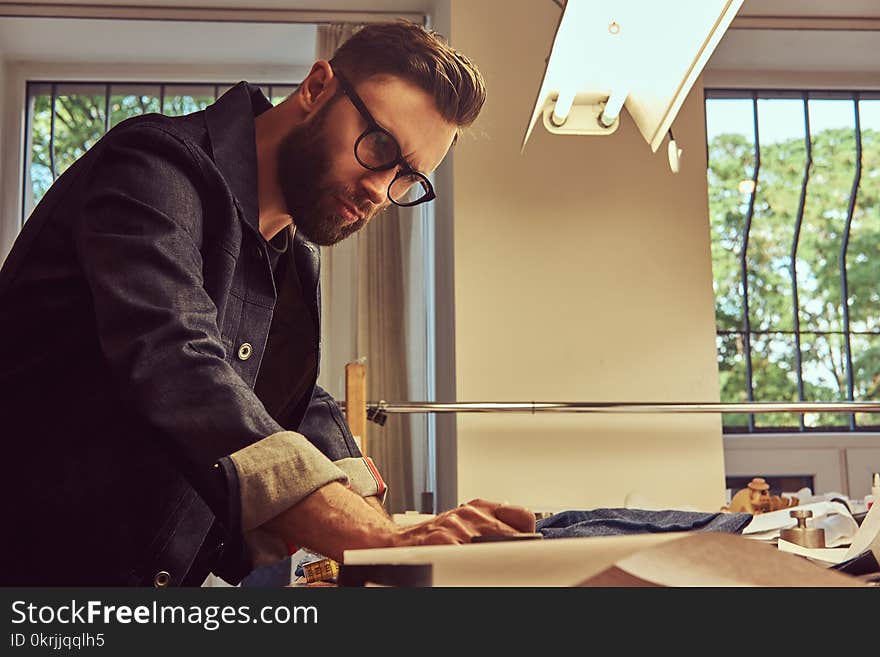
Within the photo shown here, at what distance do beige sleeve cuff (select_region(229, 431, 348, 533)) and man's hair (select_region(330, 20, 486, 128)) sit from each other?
60cm

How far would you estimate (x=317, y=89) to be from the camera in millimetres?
1175

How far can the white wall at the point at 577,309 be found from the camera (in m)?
3.02

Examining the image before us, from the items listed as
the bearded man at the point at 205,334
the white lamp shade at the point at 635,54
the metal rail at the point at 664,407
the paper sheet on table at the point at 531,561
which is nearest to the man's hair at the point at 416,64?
the bearded man at the point at 205,334

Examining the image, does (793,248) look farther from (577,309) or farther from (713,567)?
(713,567)

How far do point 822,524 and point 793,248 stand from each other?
307cm

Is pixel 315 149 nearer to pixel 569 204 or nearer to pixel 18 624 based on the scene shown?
pixel 18 624

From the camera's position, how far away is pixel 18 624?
0.33m

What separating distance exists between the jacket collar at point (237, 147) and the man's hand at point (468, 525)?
42 cm

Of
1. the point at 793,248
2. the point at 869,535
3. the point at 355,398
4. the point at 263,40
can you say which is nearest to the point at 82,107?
the point at 263,40

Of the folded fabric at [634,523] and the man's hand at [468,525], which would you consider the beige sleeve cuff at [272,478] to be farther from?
the folded fabric at [634,523]

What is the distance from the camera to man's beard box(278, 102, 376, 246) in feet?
3.74

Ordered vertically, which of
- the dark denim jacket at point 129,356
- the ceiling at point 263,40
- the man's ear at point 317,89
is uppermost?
the ceiling at point 263,40

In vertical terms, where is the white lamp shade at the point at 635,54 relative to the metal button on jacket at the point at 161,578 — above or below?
above

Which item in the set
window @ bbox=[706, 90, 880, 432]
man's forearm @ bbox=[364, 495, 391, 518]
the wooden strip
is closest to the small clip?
the wooden strip
